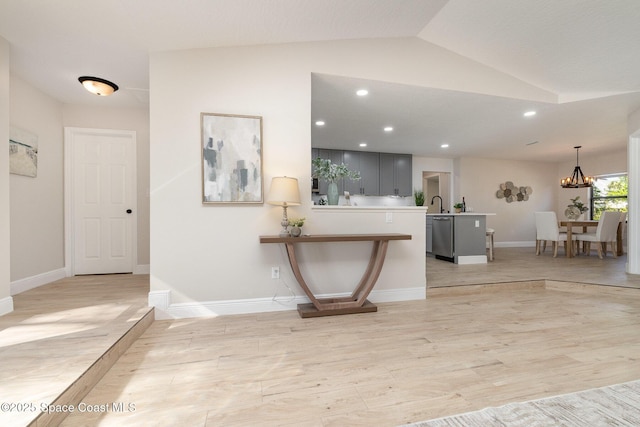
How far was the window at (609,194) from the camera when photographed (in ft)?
21.6

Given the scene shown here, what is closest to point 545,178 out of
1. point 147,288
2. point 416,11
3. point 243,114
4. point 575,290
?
point 575,290

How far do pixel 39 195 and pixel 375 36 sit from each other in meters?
4.34

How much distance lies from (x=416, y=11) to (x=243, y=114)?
188 centimetres

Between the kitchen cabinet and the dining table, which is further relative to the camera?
the kitchen cabinet

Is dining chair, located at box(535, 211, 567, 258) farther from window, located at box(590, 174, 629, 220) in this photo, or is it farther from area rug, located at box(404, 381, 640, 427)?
area rug, located at box(404, 381, 640, 427)

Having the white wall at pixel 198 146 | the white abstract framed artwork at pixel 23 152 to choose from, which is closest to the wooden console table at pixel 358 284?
the white wall at pixel 198 146

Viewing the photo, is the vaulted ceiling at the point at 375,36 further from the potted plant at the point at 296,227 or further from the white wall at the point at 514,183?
the white wall at the point at 514,183

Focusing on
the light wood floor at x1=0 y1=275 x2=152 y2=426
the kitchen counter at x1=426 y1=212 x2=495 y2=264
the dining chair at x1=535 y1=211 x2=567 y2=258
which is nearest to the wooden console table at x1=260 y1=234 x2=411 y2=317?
the light wood floor at x1=0 y1=275 x2=152 y2=426

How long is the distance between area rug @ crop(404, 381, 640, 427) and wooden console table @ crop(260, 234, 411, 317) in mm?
1442

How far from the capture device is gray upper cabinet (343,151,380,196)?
629 centimetres

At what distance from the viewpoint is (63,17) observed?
7.08 ft

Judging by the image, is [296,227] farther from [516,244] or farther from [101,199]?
[516,244]

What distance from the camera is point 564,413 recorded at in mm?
1344

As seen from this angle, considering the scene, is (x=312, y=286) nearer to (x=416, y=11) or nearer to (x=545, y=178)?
(x=416, y=11)
